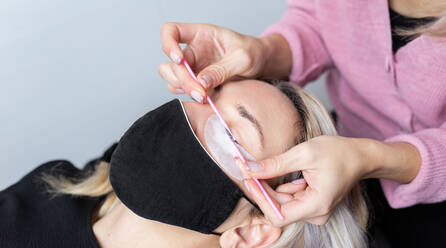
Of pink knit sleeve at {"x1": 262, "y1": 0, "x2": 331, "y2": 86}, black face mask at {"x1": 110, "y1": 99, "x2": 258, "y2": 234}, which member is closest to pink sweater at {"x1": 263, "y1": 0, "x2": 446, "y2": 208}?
pink knit sleeve at {"x1": 262, "y1": 0, "x2": 331, "y2": 86}

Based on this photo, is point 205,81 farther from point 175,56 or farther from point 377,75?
point 377,75

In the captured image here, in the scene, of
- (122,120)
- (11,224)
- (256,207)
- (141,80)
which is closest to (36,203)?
(11,224)

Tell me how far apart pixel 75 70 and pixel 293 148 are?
1043mm

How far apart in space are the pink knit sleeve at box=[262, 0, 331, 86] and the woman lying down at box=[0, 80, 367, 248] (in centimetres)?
21

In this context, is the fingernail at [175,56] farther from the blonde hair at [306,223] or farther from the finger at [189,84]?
the blonde hair at [306,223]

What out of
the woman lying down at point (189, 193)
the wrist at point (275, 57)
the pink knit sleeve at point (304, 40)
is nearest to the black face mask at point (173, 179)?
the woman lying down at point (189, 193)

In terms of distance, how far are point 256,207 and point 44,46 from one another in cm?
105

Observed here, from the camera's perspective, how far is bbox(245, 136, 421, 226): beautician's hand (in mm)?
980

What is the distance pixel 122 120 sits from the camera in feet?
5.81

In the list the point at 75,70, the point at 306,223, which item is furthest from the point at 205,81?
the point at 75,70

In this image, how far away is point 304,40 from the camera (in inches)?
61.6

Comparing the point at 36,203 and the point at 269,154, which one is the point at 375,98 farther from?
the point at 36,203

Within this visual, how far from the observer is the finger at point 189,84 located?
1.11m

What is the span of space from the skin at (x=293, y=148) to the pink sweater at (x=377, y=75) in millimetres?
54
